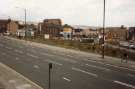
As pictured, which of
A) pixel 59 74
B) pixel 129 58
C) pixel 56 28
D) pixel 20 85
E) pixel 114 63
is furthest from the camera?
pixel 56 28

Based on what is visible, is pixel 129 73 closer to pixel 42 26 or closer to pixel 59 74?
pixel 59 74

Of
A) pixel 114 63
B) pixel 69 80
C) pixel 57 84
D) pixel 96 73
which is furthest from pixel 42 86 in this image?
pixel 114 63

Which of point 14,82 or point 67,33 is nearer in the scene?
point 14,82

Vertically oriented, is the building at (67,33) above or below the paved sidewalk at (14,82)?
above

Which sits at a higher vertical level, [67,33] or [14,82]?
[67,33]

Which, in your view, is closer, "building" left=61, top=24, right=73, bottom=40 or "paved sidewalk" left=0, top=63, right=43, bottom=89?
"paved sidewalk" left=0, top=63, right=43, bottom=89

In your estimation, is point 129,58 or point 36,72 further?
point 129,58

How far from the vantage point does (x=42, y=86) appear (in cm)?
2319

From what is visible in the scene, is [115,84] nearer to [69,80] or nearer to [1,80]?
[69,80]

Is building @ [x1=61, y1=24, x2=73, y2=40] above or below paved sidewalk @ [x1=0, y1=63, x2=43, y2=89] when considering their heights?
above

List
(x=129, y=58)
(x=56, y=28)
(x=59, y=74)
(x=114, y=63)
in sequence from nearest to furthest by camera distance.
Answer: (x=59, y=74)
(x=114, y=63)
(x=129, y=58)
(x=56, y=28)

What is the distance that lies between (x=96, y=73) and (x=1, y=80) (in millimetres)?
9736

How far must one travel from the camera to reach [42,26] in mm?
155375

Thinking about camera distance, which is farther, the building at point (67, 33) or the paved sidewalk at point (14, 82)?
the building at point (67, 33)
